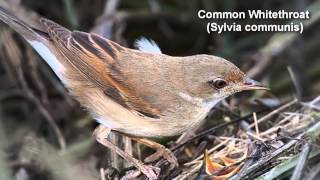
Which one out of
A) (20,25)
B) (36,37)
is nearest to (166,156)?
(36,37)

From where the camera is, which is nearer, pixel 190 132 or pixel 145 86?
pixel 145 86

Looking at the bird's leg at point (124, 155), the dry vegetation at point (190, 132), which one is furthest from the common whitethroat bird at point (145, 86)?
the dry vegetation at point (190, 132)

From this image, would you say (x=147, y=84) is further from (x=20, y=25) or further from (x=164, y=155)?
(x=20, y=25)

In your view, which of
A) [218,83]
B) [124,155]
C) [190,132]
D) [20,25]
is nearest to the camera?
[218,83]

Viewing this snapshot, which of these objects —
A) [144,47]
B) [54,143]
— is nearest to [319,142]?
[144,47]

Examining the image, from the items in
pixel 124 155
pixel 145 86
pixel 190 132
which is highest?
pixel 145 86

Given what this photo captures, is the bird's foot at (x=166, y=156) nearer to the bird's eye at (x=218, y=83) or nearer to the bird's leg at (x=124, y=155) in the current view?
the bird's leg at (x=124, y=155)
